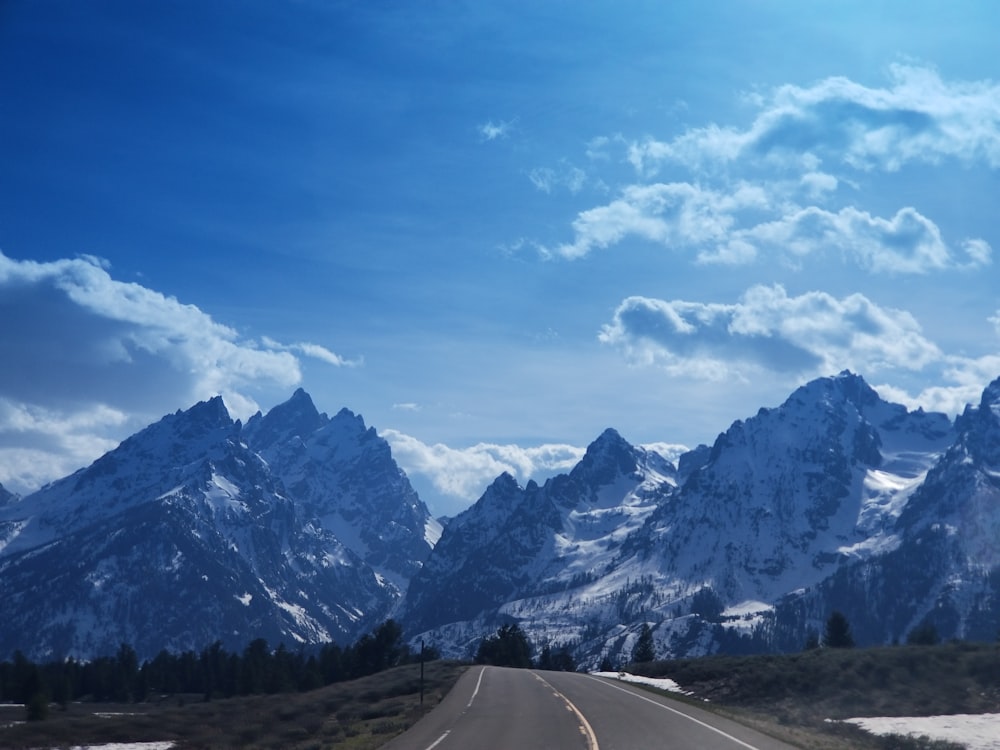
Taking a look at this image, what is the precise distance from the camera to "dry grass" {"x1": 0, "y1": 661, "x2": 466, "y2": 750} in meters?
40.8

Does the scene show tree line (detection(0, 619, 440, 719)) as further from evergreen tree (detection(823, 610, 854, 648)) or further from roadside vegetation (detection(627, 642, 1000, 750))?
roadside vegetation (detection(627, 642, 1000, 750))

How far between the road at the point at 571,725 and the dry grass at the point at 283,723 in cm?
202

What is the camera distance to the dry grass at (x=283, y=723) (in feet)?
134

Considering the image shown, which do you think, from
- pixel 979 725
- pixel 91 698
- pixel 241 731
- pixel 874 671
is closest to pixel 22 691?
pixel 91 698

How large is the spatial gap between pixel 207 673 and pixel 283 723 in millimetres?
117463

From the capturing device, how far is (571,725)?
113ft

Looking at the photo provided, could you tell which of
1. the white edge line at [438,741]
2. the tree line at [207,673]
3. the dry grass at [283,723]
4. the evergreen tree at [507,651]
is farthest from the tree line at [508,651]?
the white edge line at [438,741]

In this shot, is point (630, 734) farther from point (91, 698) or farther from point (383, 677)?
point (91, 698)

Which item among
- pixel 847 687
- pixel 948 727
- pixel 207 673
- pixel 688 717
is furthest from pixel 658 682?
pixel 207 673

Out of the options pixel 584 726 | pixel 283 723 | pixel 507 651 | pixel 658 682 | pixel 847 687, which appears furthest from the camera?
pixel 507 651

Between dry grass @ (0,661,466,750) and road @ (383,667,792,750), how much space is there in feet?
6.62

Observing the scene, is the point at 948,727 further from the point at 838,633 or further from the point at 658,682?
the point at 838,633

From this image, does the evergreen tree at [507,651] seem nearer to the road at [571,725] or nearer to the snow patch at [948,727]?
the road at [571,725]

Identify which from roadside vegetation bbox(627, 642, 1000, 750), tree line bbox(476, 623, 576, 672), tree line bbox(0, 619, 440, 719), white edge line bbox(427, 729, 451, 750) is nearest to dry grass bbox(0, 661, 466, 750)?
white edge line bbox(427, 729, 451, 750)
